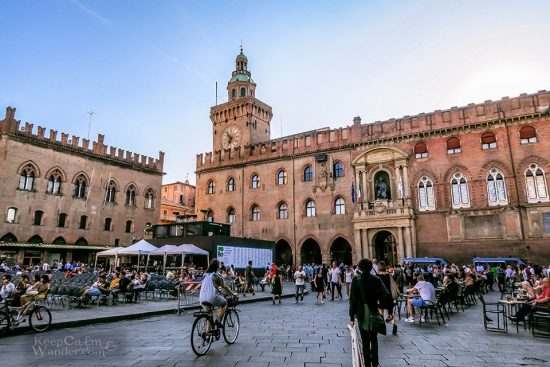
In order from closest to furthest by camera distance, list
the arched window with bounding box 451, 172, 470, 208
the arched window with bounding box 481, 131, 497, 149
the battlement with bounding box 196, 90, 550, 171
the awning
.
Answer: the battlement with bounding box 196, 90, 550, 171 < the arched window with bounding box 481, 131, 497, 149 < the arched window with bounding box 451, 172, 470, 208 < the awning

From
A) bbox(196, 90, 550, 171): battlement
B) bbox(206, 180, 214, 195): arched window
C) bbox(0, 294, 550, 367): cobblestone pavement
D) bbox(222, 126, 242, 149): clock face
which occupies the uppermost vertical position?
bbox(222, 126, 242, 149): clock face

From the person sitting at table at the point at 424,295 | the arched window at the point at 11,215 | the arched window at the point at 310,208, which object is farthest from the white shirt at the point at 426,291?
the arched window at the point at 11,215

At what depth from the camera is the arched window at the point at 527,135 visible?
23891mm

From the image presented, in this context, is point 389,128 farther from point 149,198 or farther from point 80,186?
point 80,186

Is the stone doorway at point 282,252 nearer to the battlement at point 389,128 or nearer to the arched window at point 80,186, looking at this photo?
the battlement at point 389,128

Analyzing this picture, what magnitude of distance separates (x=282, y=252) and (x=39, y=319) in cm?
2535

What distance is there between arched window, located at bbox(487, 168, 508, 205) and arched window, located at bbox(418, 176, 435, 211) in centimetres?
361

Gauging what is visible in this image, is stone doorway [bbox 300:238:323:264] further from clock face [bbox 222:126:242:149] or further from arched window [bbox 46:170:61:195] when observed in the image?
arched window [bbox 46:170:61:195]

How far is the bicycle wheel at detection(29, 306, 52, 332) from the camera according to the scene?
819cm

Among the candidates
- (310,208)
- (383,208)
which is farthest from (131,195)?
(383,208)

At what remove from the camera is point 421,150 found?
2734cm

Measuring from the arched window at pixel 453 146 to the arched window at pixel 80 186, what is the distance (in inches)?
1217

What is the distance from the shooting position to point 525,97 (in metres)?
24.5

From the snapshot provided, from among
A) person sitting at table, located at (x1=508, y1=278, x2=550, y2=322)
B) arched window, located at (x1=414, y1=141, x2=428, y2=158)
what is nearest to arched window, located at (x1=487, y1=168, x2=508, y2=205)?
arched window, located at (x1=414, y1=141, x2=428, y2=158)
